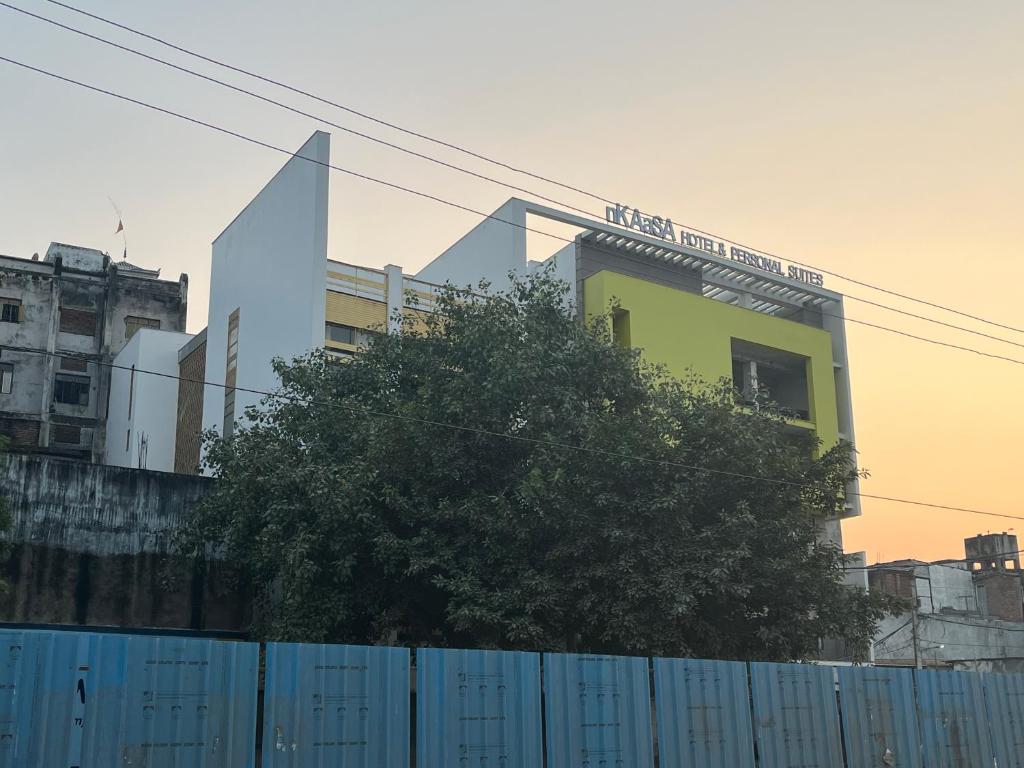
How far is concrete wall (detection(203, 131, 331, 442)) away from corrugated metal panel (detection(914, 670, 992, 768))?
20229 millimetres

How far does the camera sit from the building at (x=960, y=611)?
48.8m

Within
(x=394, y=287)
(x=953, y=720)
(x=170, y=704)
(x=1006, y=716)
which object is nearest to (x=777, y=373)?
(x=394, y=287)

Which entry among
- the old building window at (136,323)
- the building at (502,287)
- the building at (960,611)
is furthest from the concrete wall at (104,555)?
the old building window at (136,323)

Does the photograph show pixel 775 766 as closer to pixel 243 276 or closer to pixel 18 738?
pixel 18 738

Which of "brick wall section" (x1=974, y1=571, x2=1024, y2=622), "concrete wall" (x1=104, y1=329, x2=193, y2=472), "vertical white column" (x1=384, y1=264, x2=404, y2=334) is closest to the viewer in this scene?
"vertical white column" (x1=384, y1=264, x2=404, y2=334)

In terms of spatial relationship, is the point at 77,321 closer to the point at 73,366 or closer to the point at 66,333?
the point at 66,333

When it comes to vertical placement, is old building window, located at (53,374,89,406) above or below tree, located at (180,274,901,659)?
above

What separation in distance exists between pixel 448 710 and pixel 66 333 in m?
47.5

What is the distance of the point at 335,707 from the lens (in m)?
10.3

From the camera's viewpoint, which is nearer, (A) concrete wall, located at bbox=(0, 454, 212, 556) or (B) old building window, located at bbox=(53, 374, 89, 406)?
(A) concrete wall, located at bbox=(0, 454, 212, 556)

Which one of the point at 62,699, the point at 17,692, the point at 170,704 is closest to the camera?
the point at 17,692

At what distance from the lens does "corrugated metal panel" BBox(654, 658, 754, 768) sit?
12.6 m

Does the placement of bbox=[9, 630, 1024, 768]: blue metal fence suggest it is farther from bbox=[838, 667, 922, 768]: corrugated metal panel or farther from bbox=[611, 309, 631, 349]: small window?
bbox=[611, 309, 631, 349]: small window

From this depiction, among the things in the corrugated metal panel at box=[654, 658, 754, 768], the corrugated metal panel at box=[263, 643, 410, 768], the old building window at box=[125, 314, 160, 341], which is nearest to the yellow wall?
the corrugated metal panel at box=[654, 658, 754, 768]
